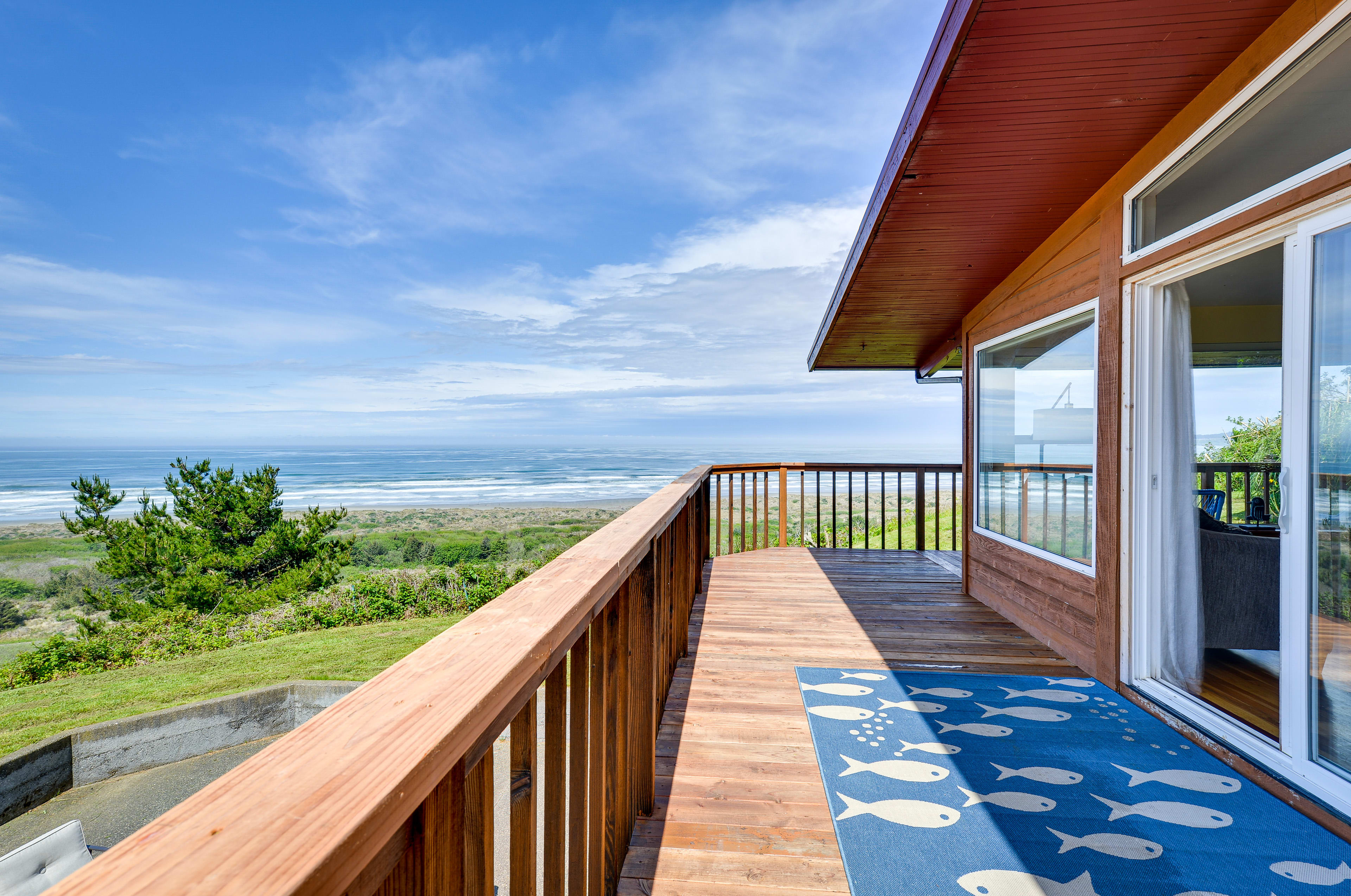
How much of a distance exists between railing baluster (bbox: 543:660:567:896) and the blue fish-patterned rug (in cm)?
101

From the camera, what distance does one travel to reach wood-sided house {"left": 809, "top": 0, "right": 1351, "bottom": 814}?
1.94 m

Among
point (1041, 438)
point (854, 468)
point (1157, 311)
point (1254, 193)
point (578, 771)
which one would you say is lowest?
point (578, 771)

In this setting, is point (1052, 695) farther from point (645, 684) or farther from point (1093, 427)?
point (645, 684)

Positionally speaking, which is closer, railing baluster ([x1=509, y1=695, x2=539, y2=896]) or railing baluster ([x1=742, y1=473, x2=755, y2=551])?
railing baluster ([x1=509, y1=695, x2=539, y2=896])

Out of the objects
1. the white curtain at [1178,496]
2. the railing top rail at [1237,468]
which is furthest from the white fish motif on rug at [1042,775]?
the railing top rail at [1237,468]

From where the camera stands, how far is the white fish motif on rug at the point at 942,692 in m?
2.95

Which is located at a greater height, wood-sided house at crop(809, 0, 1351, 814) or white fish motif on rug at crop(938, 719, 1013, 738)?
wood-sided house at crop(809, 0, 1351, 814)

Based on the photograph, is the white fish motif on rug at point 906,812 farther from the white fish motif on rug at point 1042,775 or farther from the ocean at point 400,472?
the ocean at point 400,472

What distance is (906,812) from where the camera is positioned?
2.01 metres

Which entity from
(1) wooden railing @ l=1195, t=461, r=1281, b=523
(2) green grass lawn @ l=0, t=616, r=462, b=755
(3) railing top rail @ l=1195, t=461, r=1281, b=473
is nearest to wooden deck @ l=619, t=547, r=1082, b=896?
(3) railing top rail @ l=1195, t=461, r=1281, b=473

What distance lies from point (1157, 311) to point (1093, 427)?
0.74 meters

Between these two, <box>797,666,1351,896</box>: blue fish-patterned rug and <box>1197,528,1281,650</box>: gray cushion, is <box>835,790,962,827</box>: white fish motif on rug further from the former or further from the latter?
<box>1197,528,1281,650</box>: gray cushion

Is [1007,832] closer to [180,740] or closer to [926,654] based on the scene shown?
[926,654]

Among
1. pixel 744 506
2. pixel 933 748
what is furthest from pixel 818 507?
pixel 933 748
